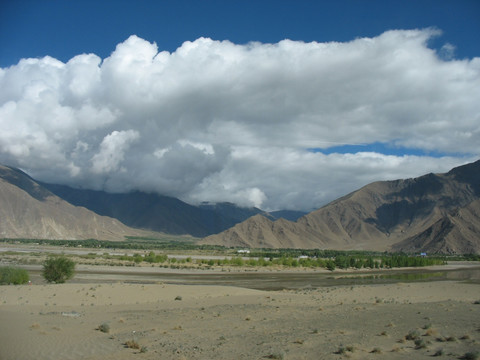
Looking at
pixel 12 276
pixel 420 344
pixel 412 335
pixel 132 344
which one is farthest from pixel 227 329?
pixel 12 276

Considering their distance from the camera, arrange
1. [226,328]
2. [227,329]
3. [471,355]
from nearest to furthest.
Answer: [471,355], [227,329], [226,328]

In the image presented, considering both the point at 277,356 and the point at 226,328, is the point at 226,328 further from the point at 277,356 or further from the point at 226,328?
the point at 277,356

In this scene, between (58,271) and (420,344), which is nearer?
(420,344)

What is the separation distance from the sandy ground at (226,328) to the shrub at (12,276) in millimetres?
10839

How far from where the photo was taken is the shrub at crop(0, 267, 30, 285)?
46.0 meters

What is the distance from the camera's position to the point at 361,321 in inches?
944

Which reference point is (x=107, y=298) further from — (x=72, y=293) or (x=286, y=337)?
(x=286, y=337)

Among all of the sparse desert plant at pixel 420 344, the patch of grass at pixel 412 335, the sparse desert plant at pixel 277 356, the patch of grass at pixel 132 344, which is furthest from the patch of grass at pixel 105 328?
the sparse desert plant at pixel 420 344

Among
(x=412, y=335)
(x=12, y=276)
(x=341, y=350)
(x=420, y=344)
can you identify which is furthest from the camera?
(x=12, y=276)

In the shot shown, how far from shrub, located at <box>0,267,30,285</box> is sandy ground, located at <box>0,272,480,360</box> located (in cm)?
1084

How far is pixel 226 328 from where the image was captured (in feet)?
75.4

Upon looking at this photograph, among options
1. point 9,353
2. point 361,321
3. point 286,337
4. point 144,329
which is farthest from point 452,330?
point 9,353

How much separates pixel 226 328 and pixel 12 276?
33719 millimetres

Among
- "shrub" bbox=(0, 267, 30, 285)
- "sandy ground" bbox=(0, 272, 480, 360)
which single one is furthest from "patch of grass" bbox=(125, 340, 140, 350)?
"shrub" bbox=(0, 267, 30, 285)
